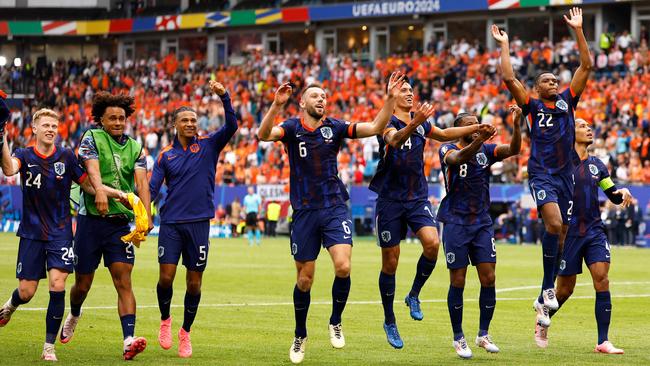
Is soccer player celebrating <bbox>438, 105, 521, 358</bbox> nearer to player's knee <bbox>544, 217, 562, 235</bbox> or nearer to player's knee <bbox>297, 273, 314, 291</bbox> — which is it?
player's knee <bbox>544, 217, 562, 235</bbox>

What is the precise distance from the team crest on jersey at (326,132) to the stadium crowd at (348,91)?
88.4 ft

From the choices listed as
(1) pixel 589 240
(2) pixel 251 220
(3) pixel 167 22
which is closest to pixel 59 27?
(3) pixel 167 22

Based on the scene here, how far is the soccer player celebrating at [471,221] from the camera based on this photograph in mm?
13578

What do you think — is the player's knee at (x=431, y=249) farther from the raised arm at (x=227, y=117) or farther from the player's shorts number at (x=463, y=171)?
the raised arm at (x=227, y=117)

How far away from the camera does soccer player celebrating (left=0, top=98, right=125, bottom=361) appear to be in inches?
499

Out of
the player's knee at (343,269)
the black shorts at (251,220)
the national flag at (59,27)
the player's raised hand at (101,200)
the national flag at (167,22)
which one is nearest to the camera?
the player's raised hand at (101,200)

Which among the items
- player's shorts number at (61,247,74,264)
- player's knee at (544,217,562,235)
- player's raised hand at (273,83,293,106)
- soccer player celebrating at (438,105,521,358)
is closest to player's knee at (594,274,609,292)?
player's knee at (544,217,562,235)

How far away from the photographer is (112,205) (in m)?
13.0

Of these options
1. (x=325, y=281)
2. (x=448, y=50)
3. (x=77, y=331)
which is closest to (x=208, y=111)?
(x=448, y=50)

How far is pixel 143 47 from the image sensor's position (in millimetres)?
71750

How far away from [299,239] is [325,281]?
11.4 meters

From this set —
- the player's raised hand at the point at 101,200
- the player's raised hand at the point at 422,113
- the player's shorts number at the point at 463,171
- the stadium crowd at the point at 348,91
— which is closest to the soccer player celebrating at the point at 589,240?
the player's shorts number at the point at 463,171

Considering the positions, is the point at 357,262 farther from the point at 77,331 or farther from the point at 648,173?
the point at 77,331

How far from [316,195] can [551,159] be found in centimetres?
300
